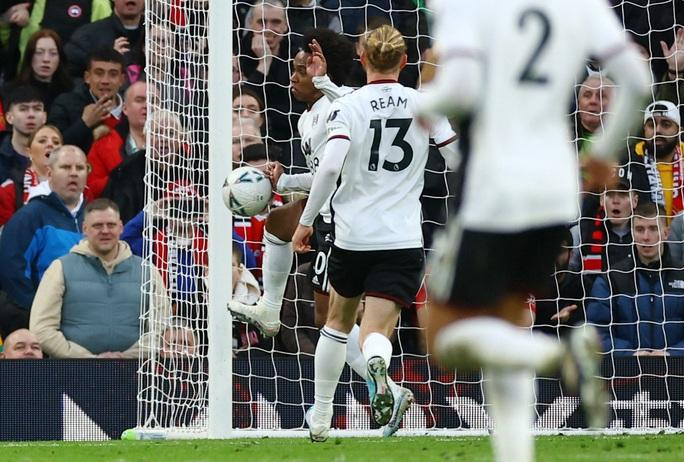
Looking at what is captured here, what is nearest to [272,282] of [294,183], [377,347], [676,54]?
[294,183]

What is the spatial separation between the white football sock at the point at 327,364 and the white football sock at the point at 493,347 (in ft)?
12.1

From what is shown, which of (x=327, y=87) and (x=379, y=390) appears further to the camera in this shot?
(x=327, y=87)

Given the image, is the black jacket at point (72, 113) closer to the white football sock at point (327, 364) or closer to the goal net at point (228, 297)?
the goal net at point (228, 297)

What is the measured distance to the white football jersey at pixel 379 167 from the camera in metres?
8.26

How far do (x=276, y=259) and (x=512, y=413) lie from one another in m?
5.13

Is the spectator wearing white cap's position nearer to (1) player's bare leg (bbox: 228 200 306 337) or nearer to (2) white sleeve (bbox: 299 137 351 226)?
(1) player's bare leg (bbox: 228 200 306 337)

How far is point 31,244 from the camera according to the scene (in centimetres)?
1177

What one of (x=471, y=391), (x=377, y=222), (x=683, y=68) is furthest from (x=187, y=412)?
(x=683, y=68)

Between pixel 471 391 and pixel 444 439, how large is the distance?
129cm

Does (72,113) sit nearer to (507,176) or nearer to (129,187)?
(129,187)

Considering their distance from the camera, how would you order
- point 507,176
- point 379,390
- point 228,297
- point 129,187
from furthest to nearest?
point 129,187 < point 228,297 < point 379,390 < point 507,176

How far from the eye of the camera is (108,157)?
12750 millimetres

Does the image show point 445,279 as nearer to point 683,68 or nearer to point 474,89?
point 474,89

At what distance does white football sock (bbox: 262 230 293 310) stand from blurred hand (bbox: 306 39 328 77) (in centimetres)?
117
